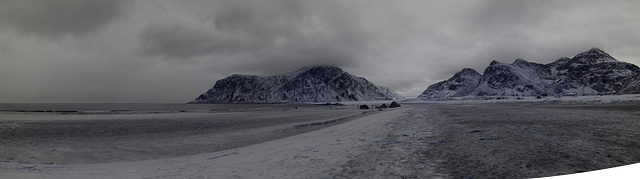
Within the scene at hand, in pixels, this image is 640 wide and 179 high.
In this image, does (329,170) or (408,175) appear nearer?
(408,175)

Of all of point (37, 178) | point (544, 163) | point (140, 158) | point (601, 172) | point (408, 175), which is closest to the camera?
point (601, 172)

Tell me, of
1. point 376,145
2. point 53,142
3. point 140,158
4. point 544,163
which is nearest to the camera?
point 544,163

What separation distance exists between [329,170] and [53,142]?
2055 centimetres

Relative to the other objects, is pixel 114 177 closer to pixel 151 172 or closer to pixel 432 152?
pixel 151 172

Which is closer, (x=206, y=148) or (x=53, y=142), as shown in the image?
(x=206, y=148)

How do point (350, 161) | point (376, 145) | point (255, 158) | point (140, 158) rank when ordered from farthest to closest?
1. point (140, 158)
2. point (376, 145)
3. point (255, 158)
4. point (350, 161)

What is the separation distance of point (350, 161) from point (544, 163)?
547 centimetres

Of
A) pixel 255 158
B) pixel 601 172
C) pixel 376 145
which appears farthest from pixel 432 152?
pixel 255 158

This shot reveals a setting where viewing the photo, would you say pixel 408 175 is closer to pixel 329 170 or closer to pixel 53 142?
pixel 329 170

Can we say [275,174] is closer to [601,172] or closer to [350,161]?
[350,161]

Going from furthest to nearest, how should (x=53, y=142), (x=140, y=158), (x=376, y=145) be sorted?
(x=53, y=142), (x=140, y=158), (x=376, y=145)

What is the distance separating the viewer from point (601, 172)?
630cm

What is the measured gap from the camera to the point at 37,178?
26.5ft

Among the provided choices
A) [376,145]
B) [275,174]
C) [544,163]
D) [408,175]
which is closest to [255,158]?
[275,174]
